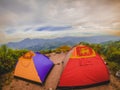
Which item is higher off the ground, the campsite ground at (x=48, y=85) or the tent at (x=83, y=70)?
the tent at (x=83, y=70)

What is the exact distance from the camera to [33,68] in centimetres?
758

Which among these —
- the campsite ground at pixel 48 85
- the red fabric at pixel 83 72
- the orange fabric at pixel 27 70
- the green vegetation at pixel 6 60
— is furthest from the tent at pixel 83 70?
the green vegetation at pixel 6 60

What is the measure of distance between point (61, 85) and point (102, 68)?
75.5 inches

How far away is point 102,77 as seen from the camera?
21.7 ft

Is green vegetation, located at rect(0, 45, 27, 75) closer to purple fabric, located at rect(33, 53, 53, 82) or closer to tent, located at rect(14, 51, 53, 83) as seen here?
tent, located at rect(14, 51, 53, 83)

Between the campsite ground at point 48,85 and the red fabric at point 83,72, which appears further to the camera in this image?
the red fabric at point 83,72

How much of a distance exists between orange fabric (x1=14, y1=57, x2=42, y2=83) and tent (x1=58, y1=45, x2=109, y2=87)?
141cm

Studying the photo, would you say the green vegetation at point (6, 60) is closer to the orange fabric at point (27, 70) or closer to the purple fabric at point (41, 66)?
the orange fabric at point (27, 70)

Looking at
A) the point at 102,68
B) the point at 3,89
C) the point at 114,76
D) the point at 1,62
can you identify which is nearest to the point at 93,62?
the point at 102,68

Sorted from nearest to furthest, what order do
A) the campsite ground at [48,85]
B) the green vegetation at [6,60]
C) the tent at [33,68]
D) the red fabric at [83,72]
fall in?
the campsite ground at [48,85] → the red fabric at [83,72] → the tent at [33,68] → the green vegetation at [6,60]

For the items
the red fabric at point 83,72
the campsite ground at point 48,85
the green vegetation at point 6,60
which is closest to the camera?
the campsite ground at point 48,85

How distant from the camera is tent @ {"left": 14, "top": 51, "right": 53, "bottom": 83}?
737 centimetres

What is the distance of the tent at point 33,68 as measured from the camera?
7367 millimetres

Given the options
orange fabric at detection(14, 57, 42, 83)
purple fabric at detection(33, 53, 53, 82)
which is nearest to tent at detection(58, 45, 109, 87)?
purple fabric at detection(33, 53, 53, 82)
